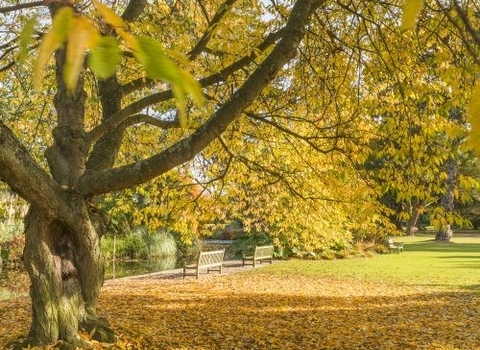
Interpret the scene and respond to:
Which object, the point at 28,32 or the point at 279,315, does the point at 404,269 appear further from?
the point at 28,32

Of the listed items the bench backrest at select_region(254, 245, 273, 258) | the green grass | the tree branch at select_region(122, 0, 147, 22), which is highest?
the tree branch at select_region(122, 0, 147, 22)

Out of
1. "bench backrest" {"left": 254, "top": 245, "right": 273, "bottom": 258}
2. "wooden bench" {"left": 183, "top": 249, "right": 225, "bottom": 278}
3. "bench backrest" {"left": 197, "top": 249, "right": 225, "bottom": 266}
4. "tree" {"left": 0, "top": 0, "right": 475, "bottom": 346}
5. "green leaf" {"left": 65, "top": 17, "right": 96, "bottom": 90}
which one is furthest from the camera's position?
Answer: "bench backrest" {"left": 254, "top": 245, "right": 273, "bottom": 258}

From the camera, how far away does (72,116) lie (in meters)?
6.61

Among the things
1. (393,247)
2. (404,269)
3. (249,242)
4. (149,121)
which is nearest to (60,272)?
(149,121)

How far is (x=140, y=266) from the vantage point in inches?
823

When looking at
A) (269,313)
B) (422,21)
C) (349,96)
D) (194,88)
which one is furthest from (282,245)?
(194,88)

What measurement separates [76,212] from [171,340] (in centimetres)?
245

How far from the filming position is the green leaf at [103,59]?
35.5 inches

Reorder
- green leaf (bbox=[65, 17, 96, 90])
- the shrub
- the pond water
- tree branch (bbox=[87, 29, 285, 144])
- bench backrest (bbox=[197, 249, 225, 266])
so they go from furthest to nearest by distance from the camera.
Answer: the shrub, the pond water, bench backrest (bbox=[197, 249, 225, 266]), tree branch (bbox=[87, 29, 285, 144]), green leaf (bbox=[65, 17, 96, 90])

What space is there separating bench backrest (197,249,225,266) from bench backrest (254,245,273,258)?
8.32ft

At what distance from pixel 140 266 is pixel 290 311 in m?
12.0

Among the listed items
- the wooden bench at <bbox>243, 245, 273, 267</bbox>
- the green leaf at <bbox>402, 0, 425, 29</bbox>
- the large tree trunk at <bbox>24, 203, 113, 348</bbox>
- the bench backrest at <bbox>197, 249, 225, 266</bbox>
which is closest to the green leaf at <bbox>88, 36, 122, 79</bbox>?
the green leaf at <bbox>402, 0, 425, 29</bbox>

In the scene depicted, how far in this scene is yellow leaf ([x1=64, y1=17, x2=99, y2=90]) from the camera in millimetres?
824

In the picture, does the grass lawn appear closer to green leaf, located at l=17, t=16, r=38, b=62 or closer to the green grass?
the green grass
